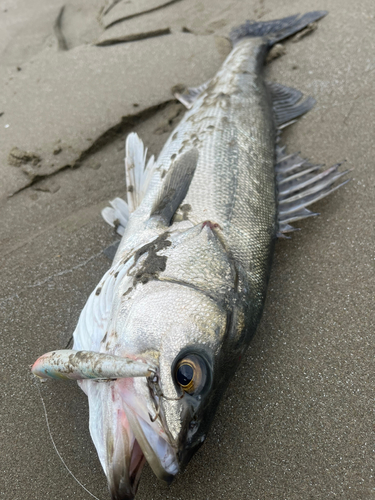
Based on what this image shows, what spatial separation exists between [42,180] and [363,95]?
11.6 feet

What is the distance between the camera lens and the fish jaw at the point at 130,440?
59.9 inches

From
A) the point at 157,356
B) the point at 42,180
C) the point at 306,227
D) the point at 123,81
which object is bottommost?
the point at 306,227

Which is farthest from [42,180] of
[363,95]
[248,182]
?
[363,95]

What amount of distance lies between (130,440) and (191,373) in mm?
398

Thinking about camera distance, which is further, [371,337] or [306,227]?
[306,227]

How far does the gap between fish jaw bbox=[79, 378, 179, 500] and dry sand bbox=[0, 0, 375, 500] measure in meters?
0.49

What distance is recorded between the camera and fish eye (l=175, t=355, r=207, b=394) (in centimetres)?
165

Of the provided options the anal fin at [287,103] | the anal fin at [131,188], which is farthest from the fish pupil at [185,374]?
the anal fin at [287,103]

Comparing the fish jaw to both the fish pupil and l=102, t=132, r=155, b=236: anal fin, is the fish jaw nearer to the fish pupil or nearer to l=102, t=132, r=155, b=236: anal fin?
the fish pupil

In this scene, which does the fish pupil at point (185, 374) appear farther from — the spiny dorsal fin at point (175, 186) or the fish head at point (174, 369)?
the spiny dorsal fin at point (175, 186)

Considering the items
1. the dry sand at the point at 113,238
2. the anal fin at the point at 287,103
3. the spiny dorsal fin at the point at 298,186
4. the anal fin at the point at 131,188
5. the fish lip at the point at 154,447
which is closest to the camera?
the fish lip at the point at 154,447

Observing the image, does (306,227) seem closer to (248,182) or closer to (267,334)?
(248,182)

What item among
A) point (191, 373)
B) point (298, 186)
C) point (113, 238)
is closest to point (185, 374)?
point (191, 373)

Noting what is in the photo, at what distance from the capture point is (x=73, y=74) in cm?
420
